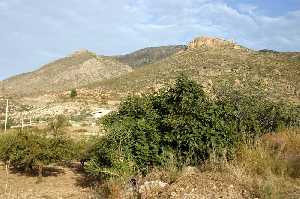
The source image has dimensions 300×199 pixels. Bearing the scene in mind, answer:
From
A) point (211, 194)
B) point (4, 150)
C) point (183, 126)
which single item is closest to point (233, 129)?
point (183, 126)

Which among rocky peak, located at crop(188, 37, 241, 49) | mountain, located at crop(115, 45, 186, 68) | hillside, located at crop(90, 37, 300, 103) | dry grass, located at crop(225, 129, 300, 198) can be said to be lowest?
dry grass, located at crop(225, 129, 300, 198)

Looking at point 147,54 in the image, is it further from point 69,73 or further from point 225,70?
point 225,70

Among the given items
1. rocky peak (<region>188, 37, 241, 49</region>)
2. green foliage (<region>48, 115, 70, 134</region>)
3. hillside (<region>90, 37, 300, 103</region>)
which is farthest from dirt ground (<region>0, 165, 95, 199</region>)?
rocky peak (<region>188, 37, 241, 49</region>)

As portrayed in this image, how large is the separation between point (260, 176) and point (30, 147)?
8991 millimetres

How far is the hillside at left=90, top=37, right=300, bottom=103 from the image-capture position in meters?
48.2

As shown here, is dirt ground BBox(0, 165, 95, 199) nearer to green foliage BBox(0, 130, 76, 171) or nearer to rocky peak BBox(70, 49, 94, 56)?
green foliage BBox(0, 130, 76, 171)

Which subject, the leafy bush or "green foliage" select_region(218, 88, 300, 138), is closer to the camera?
"green foliage" select_region(218, 88, 300, 138)

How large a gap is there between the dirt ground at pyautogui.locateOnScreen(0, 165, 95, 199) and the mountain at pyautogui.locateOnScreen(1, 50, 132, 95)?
79404 mm

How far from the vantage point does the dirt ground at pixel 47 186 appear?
10898 millimetres

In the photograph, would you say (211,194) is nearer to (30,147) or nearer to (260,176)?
(260,176)

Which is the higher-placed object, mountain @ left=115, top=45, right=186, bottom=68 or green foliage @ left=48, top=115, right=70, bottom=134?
mountain @ left=115, top=45, right=186, bottom=68

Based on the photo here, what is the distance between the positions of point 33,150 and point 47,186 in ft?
6.57

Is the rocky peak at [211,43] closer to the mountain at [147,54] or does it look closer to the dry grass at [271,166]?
the mountain at [147,54]

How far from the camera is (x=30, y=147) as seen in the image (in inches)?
582
